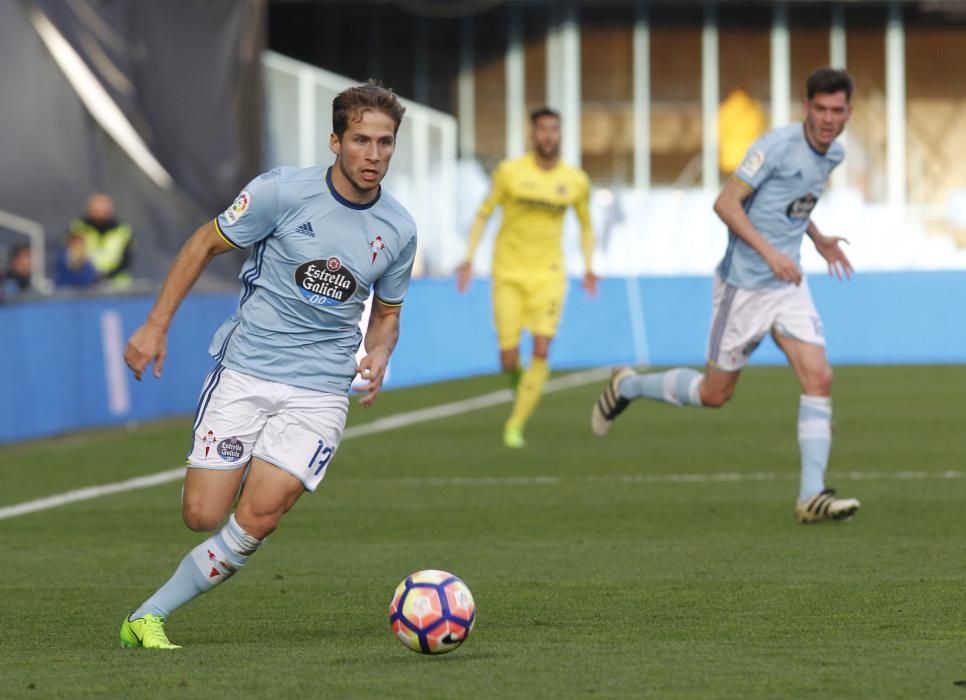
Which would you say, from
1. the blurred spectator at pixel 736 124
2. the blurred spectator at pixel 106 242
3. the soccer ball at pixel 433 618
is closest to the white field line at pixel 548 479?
the soccer ball at pixel 433 618

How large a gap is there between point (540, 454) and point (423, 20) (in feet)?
75.6

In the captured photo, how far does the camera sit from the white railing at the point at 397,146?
2678 centimetres

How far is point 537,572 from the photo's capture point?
8.88 meters

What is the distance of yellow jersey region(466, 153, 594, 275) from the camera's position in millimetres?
15422

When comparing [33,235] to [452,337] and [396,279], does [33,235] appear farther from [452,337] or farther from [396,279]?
[396,279]

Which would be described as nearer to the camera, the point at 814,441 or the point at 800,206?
the point at 814,441

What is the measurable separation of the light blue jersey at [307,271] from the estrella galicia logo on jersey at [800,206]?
12.5 feet

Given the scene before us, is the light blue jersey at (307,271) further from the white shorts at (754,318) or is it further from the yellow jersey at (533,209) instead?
the yellow jersey at (533,209)

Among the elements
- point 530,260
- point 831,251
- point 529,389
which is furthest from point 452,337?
point 831,251

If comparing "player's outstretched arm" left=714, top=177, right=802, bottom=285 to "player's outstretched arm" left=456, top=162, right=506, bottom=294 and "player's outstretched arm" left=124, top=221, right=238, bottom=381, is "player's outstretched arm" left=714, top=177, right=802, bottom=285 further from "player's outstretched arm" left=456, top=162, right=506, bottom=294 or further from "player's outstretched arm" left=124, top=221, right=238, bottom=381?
"player's outstretched arm" left=456, top=162, right=506, bottom=294

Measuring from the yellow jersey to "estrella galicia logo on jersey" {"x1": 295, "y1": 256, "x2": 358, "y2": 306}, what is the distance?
8.25m

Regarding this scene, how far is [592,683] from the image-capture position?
19.7ft

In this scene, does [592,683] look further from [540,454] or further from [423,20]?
[423,20]

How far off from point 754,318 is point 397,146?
1755cm
